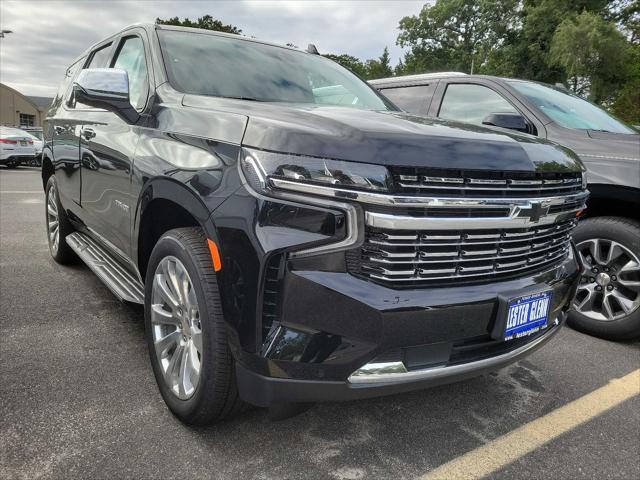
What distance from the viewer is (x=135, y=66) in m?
3.10

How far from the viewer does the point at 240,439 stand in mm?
2174

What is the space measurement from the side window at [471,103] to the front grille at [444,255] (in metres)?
2.39

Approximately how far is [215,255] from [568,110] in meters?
3.63

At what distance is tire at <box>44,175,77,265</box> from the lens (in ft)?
14.4

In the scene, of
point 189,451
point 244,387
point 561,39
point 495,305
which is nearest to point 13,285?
point 189,451

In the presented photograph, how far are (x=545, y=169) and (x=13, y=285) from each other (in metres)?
3.86

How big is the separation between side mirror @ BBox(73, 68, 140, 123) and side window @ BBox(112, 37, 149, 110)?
10 cm

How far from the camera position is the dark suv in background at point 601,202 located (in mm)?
3514

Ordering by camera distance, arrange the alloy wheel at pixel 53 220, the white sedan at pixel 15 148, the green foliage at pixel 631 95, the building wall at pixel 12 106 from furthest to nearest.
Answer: the building wall at pixel 12 106 → the green foliage at pixel 631 95 → the white sedan at pixel 15 148 → the alloy wheel at pixel 53 220

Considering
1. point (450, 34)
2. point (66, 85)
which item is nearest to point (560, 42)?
point (450, 34)

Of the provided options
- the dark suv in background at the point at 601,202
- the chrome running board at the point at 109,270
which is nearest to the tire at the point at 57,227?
the chrome running board at the point at 109,270

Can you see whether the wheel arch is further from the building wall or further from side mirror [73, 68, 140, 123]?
the building wall

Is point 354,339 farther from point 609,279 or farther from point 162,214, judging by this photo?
point 609,279

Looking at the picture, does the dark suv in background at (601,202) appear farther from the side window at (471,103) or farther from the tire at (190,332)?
the tire at (190,332)
